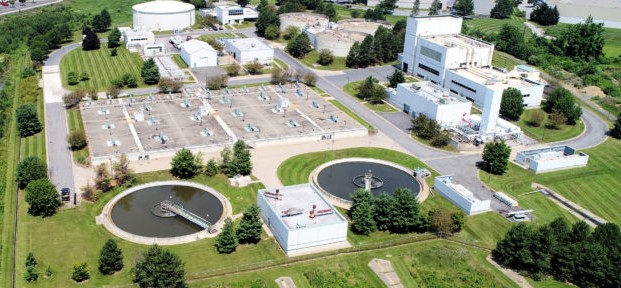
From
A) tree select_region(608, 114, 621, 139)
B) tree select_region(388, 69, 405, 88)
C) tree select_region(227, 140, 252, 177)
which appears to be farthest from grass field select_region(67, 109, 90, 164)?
tree select_region(608, 114, 621, 139)

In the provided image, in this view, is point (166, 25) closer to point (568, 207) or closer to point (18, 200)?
point (18, 200)

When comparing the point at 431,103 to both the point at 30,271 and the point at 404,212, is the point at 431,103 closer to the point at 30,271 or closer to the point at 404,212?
the point at 404,212

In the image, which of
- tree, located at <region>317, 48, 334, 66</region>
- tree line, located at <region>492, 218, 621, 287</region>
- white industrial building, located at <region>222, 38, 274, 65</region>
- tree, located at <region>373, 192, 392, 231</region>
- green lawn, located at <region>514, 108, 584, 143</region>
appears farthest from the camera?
tree, located at <region>317, 48, 334, 66</region>

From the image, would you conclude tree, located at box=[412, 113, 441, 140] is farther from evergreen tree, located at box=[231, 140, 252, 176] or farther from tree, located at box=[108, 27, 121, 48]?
tree, located at box=[108, 27, 121, 48]

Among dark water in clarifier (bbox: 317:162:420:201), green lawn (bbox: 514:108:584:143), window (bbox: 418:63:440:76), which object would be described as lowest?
dark water in clarifier (bbox: 317:162:420:201)

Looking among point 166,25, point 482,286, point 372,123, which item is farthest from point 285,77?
point 482,286

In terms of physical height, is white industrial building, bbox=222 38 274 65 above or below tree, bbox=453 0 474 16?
below
